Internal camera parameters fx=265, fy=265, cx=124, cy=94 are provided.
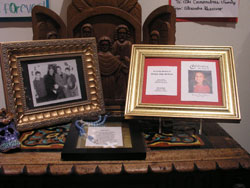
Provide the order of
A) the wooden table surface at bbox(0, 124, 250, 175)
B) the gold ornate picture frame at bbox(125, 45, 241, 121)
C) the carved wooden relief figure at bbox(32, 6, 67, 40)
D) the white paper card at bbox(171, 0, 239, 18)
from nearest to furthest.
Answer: the wooden table surface at bbox(0, 124, 250, 175) < the gold ornate picture frame at bbox(125, 45, 241, 121) < the carved wooden relief figure at bbox(32, 6, 67, 40) < the white paper card at bbox(171, 0, 239, 18)

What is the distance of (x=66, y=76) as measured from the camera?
34.6 inches

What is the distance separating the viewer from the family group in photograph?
84 centimetres

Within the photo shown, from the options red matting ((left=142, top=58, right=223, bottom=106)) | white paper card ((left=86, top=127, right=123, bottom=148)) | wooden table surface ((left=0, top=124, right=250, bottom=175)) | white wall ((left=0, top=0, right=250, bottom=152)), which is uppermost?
white wall ((left=0, top=0, right=250, bottom=152))

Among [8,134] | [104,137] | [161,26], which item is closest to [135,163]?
[104,137]

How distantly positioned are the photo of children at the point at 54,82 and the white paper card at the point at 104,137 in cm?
16

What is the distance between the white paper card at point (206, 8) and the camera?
3.43 feet

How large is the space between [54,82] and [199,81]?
46 cm

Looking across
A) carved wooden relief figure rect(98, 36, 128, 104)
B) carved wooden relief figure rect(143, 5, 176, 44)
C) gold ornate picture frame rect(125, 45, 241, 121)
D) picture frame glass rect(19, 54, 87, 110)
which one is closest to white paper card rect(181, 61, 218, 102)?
gold ornate picture frame rect(125, 45, 241, 121)

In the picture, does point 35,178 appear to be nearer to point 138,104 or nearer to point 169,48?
point 138,104

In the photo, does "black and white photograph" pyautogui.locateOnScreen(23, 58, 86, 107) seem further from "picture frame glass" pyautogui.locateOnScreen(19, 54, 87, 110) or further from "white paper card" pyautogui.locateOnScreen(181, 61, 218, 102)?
"white paper card" pyautogui.locateOnScreen(181, 61, 218, 102)

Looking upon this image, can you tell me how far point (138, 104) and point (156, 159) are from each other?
18 centimetres

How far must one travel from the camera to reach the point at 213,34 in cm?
110

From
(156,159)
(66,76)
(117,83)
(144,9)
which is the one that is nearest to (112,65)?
(117,83)

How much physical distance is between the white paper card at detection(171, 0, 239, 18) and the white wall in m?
0.04
